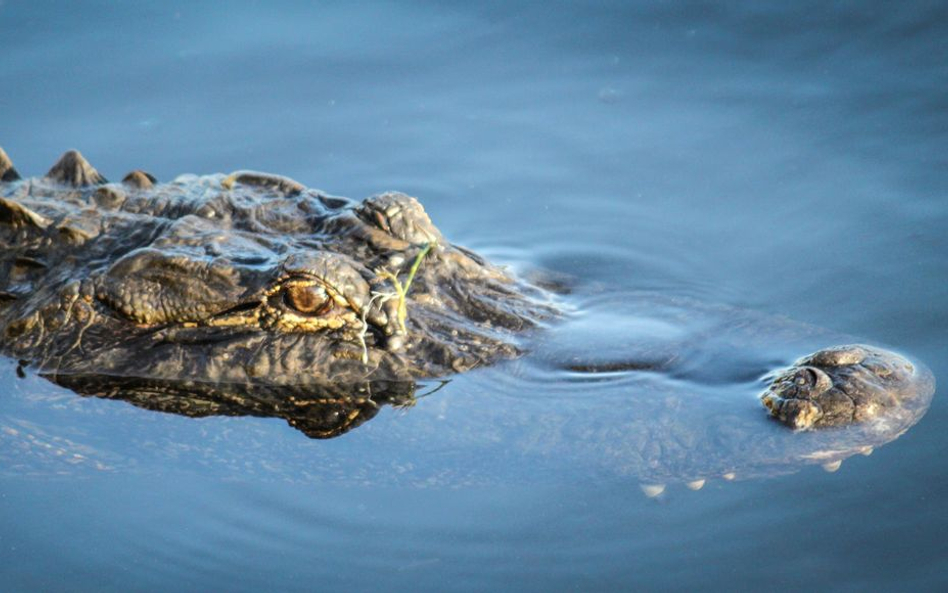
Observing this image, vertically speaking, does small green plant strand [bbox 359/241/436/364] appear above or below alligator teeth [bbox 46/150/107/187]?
below

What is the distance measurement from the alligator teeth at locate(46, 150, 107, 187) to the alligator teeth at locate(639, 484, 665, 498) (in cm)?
332

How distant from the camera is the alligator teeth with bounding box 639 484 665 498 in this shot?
4.95 m

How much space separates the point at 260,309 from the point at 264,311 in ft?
0.07

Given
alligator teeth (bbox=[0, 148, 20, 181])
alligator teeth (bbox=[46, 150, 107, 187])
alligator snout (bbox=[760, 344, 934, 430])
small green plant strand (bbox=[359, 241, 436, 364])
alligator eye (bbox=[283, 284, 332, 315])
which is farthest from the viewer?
alligator teeth (bbox=[0, 148, 20, 181])

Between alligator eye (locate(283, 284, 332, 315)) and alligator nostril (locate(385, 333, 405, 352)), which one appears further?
alligator nostril (locate(385, 333, 405, 352))

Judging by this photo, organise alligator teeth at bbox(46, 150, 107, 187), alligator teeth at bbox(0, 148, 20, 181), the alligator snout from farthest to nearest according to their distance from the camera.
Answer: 1. alligator teeth at bbox(0, 148, 20, 181)
2. alligator teeth at bbox(46, 150, 107, 187)
3. the alligator snout

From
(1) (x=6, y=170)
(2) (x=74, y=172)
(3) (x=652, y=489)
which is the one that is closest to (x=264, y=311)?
(2) (x=74, y=172)

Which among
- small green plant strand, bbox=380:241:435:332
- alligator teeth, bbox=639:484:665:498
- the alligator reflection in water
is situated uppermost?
small green plant strand, bbox=380:241:435:332

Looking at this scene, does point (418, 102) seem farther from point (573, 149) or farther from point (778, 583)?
point (778, 583)

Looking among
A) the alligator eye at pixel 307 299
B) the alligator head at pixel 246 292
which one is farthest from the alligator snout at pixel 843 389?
the alligator eye at pixel 307 299

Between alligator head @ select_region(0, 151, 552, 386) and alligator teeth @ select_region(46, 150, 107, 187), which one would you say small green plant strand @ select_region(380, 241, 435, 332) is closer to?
alligator head @ select_region(0, 151, 552, 386)

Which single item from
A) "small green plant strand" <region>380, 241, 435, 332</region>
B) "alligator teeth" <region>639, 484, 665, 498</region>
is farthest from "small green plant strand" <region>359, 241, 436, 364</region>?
"alligator teeth" <region>639, 484, 665, 498</region>

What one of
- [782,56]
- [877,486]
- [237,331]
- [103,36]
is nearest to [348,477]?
[237,331]

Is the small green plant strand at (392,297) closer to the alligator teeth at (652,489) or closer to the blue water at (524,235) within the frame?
the blue water at (524,235)
